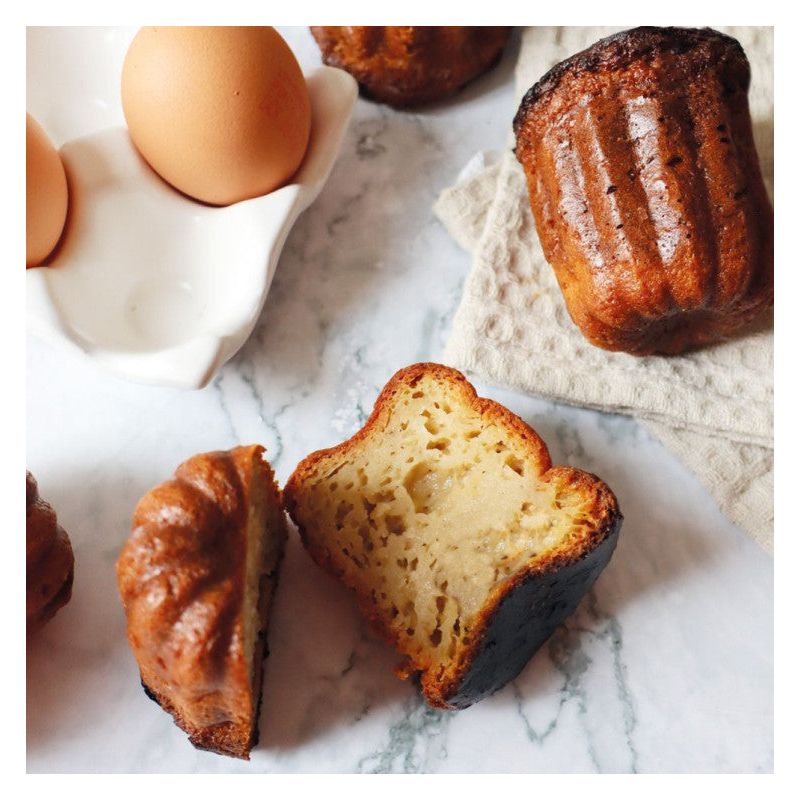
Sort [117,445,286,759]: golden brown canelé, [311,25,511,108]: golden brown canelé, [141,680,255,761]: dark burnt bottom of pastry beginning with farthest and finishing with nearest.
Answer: [311,25,511,108]: golden brown canelé → [141,680,255,761]: dark burnt bottom of pastry → [117,445,286,759]: golden brown canelé

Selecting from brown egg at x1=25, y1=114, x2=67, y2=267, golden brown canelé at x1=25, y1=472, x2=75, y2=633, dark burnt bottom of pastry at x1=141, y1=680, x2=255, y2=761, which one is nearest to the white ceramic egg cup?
brown egg at x1=25, y1=114, x2=67, y2=267

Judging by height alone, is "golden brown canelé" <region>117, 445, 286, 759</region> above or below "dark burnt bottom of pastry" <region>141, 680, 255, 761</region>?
above

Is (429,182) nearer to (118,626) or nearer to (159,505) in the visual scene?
(159,505)

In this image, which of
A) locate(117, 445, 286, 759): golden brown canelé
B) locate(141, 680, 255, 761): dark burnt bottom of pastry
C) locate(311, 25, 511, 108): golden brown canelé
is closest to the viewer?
locate(117, 445, 286, 759): golden brown canelé

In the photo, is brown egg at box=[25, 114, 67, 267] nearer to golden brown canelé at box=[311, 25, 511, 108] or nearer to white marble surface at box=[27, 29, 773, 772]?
white marble surface at box=[27, 29, 773, 772]

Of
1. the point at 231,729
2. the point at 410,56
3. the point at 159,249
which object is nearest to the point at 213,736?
the point at 231,729

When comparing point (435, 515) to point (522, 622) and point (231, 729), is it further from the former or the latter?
point (231, 729)

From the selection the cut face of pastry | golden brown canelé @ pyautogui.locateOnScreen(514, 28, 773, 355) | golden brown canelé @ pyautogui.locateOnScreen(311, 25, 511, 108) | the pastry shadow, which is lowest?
the pastry shadow
